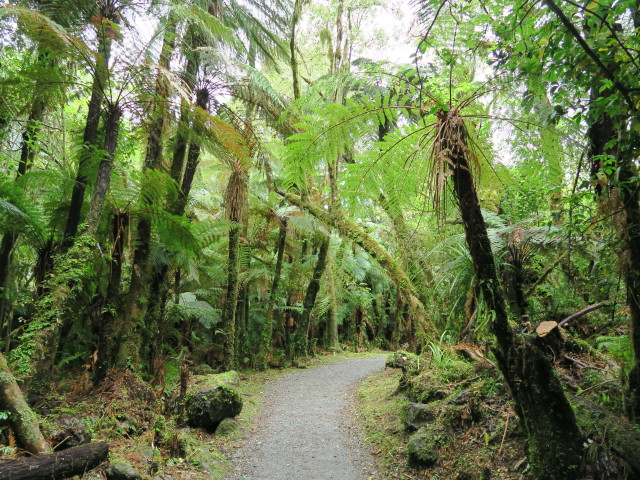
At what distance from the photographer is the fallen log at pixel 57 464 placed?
2.70 meters

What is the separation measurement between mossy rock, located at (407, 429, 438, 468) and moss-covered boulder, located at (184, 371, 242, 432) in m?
2.50

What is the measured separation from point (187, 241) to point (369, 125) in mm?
2994

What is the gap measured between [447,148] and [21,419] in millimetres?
3691

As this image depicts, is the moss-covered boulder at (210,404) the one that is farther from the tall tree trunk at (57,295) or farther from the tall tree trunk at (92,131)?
the tall tree trunk at (92,131)

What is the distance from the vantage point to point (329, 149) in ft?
11.1

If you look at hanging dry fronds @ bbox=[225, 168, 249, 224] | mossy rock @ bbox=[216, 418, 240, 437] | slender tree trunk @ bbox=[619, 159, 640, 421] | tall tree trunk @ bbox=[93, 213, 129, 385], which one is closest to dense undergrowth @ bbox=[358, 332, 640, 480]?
slender tree trunk @ bbox=[619, 159, 640, 421]

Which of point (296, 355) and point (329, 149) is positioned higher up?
point (329, 149)

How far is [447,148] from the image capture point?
258 cm

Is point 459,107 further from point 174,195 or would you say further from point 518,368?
point 174,195

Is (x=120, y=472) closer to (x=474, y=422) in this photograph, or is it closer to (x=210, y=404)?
(x=210, y=404)

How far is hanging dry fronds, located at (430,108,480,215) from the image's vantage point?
2562 millimetres

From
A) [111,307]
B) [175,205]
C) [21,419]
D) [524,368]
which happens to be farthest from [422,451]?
[175,205]

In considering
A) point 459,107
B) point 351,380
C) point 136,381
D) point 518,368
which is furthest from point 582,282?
point 136,381

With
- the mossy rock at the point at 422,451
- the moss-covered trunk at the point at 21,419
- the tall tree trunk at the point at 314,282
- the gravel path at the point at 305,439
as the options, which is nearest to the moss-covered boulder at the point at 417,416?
the mossy rock at the point at 422,451
